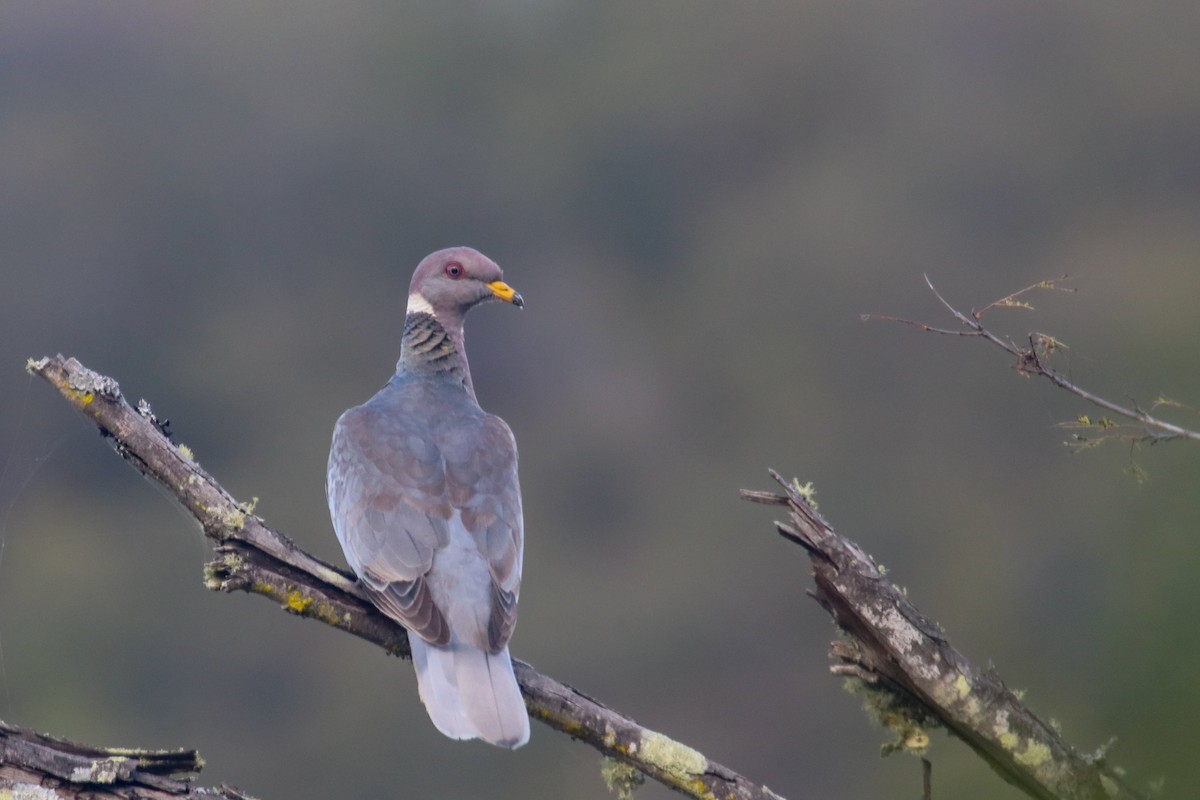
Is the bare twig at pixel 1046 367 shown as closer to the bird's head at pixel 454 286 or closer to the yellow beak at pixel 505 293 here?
the yellow beak at pixel 505 293

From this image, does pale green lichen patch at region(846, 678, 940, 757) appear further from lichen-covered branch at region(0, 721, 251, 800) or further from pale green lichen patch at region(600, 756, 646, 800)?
lichen-covered branch at region(0, 721, 251, 800)

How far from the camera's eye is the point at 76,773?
2941mm

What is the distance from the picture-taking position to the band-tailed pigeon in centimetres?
366

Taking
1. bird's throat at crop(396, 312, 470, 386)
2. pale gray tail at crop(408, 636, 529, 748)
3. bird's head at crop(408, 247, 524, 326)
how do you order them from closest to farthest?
pale gray tail at crop(408, 636, 529, 748), bird's throat at crop(396, 312, 470, 386), bird's head at crop(408, 247, 524, 326)

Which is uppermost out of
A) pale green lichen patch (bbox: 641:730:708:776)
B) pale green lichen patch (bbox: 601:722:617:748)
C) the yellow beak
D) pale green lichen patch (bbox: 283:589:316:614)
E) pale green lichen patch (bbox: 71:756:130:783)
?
the yellow beak

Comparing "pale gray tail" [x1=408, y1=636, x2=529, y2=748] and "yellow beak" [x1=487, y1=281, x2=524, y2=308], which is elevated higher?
"yellow beak" [x1=487, y1=281, x2=524, y2=308]

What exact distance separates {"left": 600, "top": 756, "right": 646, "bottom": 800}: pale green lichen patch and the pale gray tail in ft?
0.84

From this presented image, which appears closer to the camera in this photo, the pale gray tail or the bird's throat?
the pale gray tail

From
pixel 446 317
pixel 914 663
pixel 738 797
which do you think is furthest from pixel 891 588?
pixel 446 317

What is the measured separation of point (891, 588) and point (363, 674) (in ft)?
63.5

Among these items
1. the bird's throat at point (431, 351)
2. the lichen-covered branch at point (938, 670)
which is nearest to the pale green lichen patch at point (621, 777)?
the lichen-covered branch at point (938, 670)

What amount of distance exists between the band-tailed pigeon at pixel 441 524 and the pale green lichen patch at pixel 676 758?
1.30 ft

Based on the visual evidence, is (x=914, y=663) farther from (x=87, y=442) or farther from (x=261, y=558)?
(x=87, y=442)

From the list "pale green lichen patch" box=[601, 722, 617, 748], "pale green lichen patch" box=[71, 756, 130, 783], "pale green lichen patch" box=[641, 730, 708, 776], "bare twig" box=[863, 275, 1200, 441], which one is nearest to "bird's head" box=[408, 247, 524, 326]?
"pale green lichen patch" box=[601, 722, 617, 748]
